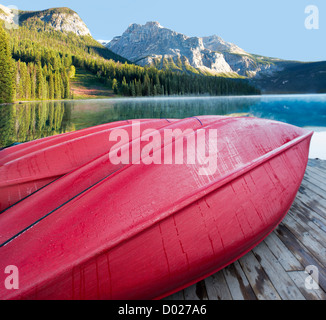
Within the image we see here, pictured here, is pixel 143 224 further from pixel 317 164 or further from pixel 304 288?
pixel 317 164

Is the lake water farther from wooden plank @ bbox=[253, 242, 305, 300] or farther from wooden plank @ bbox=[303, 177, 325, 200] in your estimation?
wooden plank @ bbox=[253, 242, 305, 300]

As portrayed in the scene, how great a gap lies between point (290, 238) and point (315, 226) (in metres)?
0.50

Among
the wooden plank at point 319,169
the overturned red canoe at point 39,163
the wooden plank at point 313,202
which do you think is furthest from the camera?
the wooden plank at point 319,169

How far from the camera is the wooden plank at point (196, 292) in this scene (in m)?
1.73

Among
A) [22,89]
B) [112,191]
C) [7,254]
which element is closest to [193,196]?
[112,191]

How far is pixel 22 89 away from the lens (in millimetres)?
43719

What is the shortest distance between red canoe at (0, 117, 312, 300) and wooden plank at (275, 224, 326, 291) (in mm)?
216

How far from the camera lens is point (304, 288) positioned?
179 cm

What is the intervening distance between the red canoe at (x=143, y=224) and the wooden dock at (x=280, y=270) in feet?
0.37

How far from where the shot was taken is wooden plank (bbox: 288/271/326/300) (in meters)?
1.71

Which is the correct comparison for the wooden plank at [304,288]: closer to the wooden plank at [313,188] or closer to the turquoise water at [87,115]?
the wooden plank at [313,188]

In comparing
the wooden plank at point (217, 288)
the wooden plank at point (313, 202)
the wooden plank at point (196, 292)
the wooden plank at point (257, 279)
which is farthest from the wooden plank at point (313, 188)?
→ the wooden plank at point (196, 292)

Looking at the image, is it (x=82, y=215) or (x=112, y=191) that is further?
(x=112, y=191)

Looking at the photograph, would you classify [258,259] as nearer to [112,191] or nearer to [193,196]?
[193,196]
